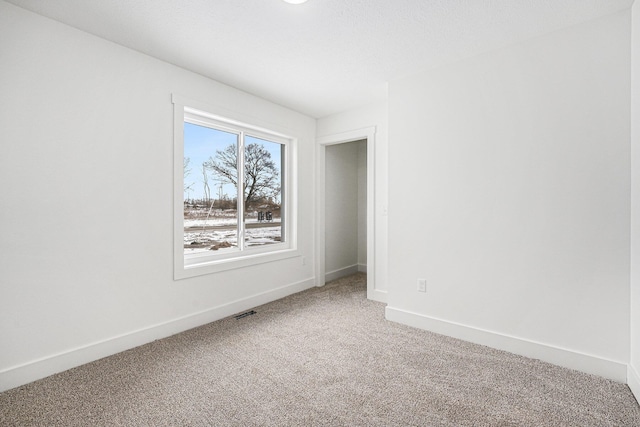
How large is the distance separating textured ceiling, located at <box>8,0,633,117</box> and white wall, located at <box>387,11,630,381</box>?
25cm

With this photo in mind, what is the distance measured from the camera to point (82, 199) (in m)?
2.19

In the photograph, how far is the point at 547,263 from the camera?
2225 mm

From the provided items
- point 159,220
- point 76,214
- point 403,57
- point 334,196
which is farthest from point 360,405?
point 334,196

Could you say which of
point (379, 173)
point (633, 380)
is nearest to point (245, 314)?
point (379, 173)

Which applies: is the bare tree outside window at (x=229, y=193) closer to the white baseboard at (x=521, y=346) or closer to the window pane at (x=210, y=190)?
the window pane at (x=210, y=190)

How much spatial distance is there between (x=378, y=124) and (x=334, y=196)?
1.45 meters

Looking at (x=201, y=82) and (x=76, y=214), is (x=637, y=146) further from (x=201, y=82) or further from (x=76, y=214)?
(x=76, y=214)

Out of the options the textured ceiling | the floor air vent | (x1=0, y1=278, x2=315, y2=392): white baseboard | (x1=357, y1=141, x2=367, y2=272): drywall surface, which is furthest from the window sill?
the textured ceiling

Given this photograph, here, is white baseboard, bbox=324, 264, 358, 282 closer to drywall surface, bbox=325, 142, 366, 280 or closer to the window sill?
drywall surface, bbox=325, 142, 366, 280

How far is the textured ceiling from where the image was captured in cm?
192

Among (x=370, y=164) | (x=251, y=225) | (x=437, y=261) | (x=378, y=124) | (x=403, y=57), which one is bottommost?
(x=437, y=261)

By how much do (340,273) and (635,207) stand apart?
3641 millimetres

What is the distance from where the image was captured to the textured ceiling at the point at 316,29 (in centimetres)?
192

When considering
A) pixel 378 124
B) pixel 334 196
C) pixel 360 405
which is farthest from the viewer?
pixel 334 196
